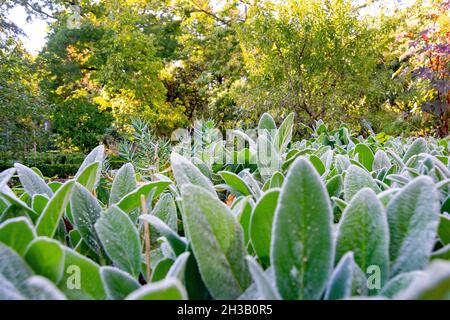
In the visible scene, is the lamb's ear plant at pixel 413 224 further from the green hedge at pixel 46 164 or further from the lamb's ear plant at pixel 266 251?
the green hedge at pixel 46 164

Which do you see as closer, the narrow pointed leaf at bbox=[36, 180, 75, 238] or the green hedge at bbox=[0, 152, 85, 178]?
the narrow pointed leaf at bbox=[36, 180, 75, 238]

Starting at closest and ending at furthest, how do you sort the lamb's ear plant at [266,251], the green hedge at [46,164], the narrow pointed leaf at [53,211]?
the lamb's ear plant at [266,251] < the narrow pointed leaf at [53,211] < the green hedge at [46,164]

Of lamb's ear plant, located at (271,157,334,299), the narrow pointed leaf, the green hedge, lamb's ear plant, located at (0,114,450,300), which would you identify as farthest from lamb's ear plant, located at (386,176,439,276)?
the green hedge

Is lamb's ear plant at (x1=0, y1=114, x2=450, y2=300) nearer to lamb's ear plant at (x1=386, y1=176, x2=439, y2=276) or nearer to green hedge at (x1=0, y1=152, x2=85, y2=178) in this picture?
lamb's ear plant at (x1=386, y1=176, x2=439, y2=276)

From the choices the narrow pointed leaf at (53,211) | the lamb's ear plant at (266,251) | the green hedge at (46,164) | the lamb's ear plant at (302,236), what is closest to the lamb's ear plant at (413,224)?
the lamb's ear plant at (266,251)

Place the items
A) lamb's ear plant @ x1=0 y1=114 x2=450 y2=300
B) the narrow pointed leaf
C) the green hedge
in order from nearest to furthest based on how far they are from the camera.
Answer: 1. lamb's ear plant @ x1=0 y1=114 x2=450 y2=300
2. the narrow pointed leaf
3. the green hedge

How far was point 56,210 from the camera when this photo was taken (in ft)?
1.75

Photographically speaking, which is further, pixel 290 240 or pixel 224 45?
pixel 224 45

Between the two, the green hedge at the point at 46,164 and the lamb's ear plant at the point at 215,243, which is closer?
the lamb's ear plant at the point at 215,243

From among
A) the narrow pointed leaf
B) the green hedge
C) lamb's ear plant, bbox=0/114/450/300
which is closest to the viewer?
lamb's ear plant, bbox=0/114/450/300

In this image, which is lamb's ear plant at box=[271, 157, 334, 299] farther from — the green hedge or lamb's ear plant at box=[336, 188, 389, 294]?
the green hedge
